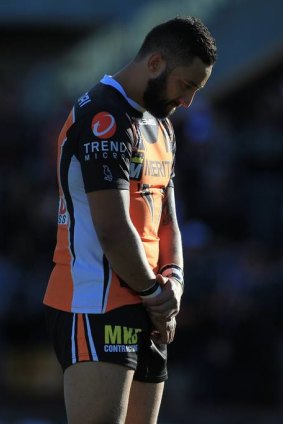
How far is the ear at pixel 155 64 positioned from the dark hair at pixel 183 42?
22 mm

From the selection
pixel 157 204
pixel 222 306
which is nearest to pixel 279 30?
pixel 222 306

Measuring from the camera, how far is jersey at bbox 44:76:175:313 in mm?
3994

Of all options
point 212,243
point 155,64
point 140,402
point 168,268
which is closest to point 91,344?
point 140,402

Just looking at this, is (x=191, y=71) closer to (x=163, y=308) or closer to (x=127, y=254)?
(x=127, y=254)

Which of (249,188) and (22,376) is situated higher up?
(249,188)

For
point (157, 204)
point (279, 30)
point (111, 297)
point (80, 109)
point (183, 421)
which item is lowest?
point (183, 421)

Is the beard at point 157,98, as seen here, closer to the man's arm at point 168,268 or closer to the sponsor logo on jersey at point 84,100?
the sponsor logo on jersey at point 84,100

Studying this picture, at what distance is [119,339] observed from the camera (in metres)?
4.05

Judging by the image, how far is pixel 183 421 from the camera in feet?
29.5

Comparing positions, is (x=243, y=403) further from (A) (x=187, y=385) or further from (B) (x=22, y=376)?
(B) (x=22, y=376)

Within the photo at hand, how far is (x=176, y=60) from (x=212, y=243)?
578 centimetres

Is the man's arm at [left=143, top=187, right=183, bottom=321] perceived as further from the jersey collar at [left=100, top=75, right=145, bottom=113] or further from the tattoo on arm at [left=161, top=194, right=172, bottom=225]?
the jersey collar at [left=100, top=75, right=145, bottom=113]

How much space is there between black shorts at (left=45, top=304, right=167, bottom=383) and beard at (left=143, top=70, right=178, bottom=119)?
784mm

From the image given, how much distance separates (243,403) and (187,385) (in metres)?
0.58
